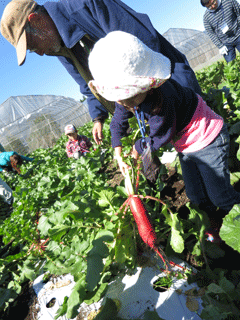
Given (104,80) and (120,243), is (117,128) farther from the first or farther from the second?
(120,243)

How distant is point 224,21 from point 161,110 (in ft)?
12.9

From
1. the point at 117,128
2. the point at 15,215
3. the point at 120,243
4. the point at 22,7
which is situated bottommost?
the point at 120,243

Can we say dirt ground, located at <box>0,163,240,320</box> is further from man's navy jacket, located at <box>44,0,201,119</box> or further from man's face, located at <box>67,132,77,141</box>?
man's face, located at <box>67,132,77,141</box>

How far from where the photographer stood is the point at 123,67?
2.79ft

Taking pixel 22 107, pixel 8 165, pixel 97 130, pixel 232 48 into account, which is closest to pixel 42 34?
pixel 97 130

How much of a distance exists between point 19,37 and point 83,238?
1671mm

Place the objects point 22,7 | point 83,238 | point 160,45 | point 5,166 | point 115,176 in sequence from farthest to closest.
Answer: point 5,166 → point 115,176 → point 22,7 → point 83,238 → point 160,45

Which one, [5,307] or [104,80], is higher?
[104,80]

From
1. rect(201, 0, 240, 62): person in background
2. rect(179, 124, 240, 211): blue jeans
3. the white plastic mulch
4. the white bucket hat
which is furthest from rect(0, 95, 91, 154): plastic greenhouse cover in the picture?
the white bucket hat

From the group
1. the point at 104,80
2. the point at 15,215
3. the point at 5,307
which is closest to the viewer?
the point at 104,80

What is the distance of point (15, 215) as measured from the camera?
235cm

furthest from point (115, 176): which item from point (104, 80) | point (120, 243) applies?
point (104, 80)

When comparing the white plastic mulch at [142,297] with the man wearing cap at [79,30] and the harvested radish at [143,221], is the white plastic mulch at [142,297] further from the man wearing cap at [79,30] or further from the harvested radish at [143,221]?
the man wearing cap at [79,30]

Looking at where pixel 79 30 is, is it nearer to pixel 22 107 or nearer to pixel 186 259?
pixel 186 259
